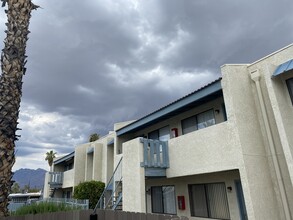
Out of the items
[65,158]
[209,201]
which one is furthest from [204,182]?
[65,158]

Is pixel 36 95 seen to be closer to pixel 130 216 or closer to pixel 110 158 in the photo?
pixel 110 158

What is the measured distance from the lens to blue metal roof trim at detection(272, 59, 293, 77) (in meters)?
7.75

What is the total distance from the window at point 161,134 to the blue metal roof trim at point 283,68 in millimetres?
6884

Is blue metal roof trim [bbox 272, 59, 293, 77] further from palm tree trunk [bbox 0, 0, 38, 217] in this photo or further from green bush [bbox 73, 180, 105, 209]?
green bush [bbox 73, 180, 105, 209]

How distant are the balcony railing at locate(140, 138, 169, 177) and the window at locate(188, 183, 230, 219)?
208 centimetres

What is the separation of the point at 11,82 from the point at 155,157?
694 centimetres

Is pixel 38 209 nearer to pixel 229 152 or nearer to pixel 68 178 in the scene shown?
pixel 229 152

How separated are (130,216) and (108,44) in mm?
12767

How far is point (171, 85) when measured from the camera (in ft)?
64.9

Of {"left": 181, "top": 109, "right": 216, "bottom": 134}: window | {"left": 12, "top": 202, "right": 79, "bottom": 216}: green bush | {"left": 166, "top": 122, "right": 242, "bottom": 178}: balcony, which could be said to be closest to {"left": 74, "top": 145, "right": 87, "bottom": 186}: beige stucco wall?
{"left": 181, "top": 109, "right": 216, "bottom": 134}: window

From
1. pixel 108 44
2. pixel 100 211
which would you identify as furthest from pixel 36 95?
pixel 100 211

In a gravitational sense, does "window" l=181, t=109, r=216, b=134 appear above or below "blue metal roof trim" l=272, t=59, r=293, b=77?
below

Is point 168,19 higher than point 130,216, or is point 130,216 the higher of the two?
point 168,19

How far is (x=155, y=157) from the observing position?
10.8 m
